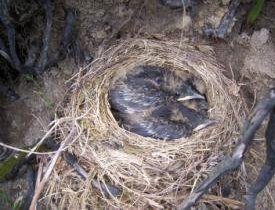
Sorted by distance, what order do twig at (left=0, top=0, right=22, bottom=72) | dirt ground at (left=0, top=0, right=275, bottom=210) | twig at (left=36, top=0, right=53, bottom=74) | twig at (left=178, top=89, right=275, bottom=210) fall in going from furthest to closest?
1. dirt ground at (left=0, top=0, right=275, bottom=210)
2. twig at (left=36, top=0, right=53, bottom=74)
3. twig at (left=0, top=0, right=22, bottom=72)
4. twig at (left=178, top=89, right=275, bottom=210)

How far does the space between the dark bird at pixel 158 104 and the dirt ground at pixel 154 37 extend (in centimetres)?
18

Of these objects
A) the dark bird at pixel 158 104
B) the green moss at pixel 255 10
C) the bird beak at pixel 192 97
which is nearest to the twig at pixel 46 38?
the dark bird at pixel 158 104

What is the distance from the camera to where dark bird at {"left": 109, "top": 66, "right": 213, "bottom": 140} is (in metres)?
1.82

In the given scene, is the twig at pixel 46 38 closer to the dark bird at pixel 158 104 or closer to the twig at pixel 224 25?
the dark bird at pixel 158 104

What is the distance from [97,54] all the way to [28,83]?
1.10 feet

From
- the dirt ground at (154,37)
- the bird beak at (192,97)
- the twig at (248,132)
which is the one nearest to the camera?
the twig at (248,132)

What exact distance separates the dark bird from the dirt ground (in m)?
0.18

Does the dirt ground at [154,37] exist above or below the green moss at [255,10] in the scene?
below

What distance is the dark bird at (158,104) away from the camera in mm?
1818

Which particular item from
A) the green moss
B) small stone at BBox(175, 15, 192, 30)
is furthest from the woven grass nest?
the green moss

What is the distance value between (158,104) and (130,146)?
0.78ft

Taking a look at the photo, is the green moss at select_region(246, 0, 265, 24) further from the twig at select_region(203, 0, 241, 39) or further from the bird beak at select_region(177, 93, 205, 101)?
the bird beak at select_region(177, 93, 205, 101)

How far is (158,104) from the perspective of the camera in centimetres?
189

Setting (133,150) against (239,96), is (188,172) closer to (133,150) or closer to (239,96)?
(133,150)
